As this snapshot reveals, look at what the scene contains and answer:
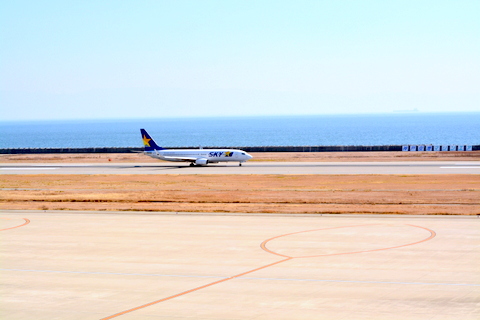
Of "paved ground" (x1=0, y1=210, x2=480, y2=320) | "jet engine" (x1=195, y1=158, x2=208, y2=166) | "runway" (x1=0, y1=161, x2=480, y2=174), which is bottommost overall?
"paved ground" (x1=0, y1=210, x2=480, y2=320)

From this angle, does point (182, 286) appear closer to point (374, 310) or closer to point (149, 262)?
point (149, 262)

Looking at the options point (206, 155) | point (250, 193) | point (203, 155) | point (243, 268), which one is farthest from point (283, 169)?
point (243, 268)

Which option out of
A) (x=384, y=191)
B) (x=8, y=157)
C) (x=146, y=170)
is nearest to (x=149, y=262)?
(x=384, y=191)

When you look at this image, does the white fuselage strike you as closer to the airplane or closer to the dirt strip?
the airplane

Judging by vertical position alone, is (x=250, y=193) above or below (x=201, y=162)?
below

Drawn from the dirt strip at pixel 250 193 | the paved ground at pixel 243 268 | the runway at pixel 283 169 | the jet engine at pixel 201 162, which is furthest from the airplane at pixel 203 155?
the paved ground at pixel 243 268

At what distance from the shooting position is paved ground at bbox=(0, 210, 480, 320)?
61.4 ft

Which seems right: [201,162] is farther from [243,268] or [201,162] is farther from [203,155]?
[243,268]

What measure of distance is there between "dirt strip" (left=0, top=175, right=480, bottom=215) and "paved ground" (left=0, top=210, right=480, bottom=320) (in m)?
6.15

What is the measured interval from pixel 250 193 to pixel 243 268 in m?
28.6

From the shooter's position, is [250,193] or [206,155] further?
[206,155]

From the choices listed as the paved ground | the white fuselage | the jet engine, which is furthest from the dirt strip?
the white fuselage

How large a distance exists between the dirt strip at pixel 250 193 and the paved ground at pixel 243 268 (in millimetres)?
6153

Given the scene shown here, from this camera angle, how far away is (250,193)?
5247 centimetres
